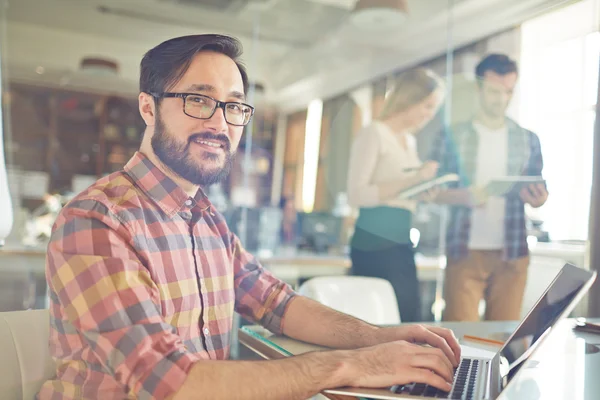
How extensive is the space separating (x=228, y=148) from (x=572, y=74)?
2.45 meters

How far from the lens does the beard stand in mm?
1088

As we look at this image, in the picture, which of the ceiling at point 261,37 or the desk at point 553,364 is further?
the ceiling at point 261,37

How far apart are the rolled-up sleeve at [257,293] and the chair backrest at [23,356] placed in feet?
1.47

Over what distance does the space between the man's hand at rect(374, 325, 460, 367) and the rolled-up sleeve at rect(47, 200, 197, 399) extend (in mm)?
476

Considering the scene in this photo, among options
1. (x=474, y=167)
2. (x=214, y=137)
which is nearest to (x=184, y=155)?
(x=214, y=137)

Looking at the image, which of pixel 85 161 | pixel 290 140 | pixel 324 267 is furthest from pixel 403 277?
pixel 85 161

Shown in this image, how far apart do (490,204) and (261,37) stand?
3.26m

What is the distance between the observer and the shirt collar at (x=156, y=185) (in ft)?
3.44

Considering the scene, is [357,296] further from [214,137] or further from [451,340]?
[214,137]

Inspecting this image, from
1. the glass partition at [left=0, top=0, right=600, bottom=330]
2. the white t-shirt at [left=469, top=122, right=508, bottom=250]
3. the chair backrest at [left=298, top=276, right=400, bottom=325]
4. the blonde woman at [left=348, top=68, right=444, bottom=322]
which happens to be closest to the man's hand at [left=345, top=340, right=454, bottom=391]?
the glass partition at [left=0, top=0, right=600, bottom=330]

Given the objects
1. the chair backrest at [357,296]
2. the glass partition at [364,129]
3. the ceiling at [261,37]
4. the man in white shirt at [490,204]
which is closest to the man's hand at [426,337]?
the chair backrest at [357,296]

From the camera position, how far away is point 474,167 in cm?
327

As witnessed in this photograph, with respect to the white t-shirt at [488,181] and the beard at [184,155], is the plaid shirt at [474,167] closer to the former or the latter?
the white t-shirt at [488,181]

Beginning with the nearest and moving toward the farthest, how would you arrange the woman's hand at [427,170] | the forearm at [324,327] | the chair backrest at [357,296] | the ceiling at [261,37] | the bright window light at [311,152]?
the forearm at [324,327] < the chair backrest at [357,296] < the woman's hand at [427,170] < the ceiling at [261,37] < the bright window light at [311,152]
